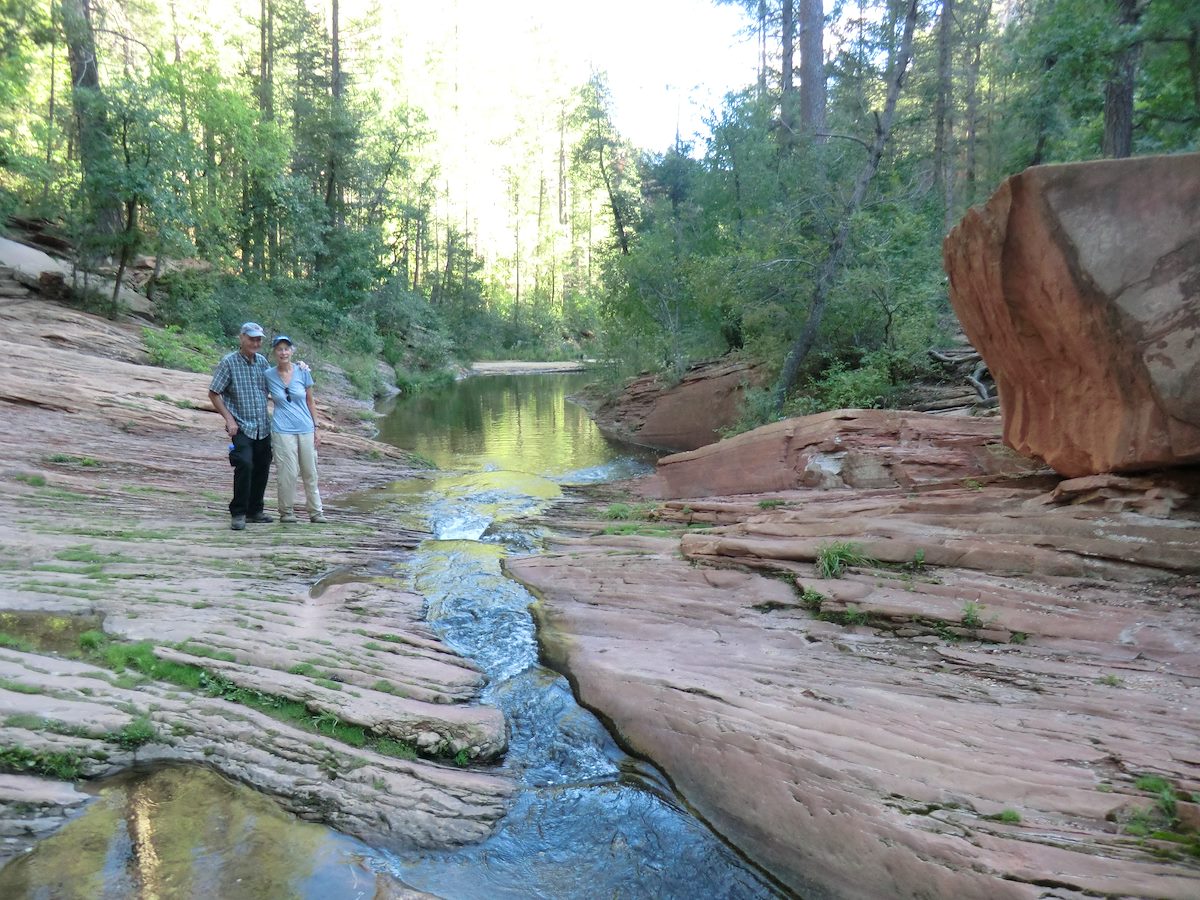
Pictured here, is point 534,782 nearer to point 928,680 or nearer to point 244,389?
point 928,680

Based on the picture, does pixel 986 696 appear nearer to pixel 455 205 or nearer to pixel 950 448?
pixel 950 448

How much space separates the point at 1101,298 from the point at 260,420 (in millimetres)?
7234

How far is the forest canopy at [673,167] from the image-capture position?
13070 mm

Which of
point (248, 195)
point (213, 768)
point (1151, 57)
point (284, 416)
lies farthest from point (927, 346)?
point (248, 195)

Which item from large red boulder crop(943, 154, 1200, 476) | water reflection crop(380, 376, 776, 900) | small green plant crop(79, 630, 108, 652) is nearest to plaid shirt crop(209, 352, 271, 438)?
water reflection crop(380, 376, 776, 900)

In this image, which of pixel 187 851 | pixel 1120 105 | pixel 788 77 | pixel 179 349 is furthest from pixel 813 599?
pixel 788 77

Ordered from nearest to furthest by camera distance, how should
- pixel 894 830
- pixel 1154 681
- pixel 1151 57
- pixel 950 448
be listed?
pixel 894 830 < pixel 1154 681 < pixel 950 448 < pixel 1151 57

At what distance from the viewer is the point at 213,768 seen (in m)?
3.73

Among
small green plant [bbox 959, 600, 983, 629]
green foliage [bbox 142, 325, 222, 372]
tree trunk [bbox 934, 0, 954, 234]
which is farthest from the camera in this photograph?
tree trunk [bbox 934, 0, 954, 234]

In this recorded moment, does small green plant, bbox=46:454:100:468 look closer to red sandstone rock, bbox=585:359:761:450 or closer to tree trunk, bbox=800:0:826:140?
red sandstone rock, bbox=585:359:761:450

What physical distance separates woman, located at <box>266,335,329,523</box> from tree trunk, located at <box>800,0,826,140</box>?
16.0 metres

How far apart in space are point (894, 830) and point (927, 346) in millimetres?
11002

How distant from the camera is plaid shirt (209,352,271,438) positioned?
7.00 meters

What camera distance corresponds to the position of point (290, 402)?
7.57m
